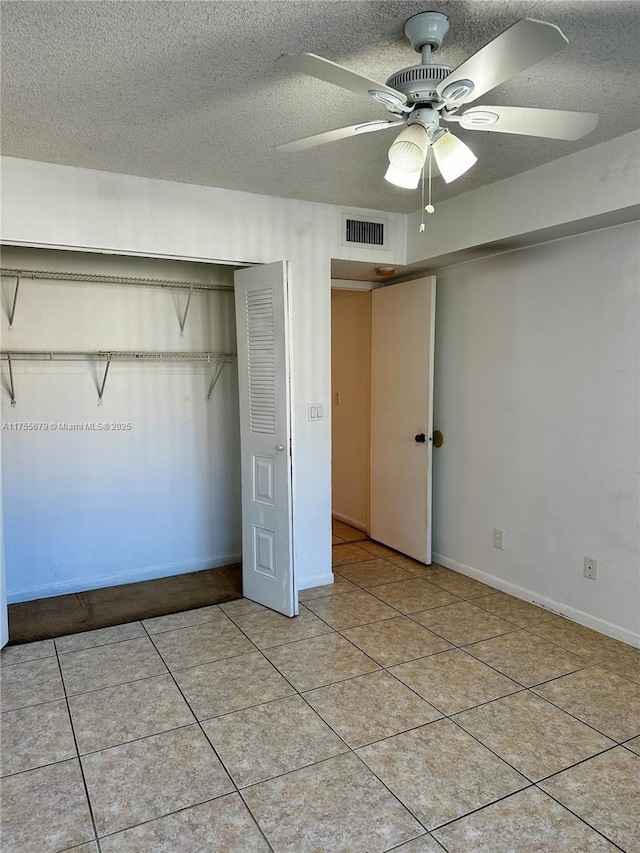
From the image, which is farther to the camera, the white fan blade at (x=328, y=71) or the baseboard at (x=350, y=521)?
the baseboard at (x=350, y=521)

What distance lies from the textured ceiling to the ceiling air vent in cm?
70

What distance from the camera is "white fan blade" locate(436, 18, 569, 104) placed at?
136cm

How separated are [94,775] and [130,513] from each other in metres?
2.10

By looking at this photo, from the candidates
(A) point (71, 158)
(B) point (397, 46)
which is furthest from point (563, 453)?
(A) point (71, 158)

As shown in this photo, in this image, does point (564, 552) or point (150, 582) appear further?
point (150, 582)

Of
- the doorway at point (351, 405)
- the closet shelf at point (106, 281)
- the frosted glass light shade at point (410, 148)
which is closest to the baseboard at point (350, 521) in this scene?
the doorway at point (351, 405)

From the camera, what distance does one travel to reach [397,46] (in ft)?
6.31

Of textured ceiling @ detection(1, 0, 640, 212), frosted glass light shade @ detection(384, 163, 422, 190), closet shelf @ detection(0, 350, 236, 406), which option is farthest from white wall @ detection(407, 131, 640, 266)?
closet shelf @ detection(0, 350, 236, 406)

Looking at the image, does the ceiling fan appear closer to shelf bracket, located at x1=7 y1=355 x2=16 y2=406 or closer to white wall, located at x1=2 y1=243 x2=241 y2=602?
white wall, located at x1=2 y1=243 x2=241 y2=602

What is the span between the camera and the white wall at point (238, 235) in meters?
3.02

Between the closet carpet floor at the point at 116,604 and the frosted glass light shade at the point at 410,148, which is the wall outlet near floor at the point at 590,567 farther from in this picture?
the frosted glass light shade at the point at 410,148

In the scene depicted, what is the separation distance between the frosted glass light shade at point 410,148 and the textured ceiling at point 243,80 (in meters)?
0.31

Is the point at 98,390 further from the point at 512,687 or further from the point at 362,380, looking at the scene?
the point at 512,687

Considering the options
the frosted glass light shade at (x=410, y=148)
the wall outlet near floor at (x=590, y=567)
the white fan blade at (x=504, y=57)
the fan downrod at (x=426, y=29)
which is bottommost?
the wall outlet near floor at (x=590, y=567)
